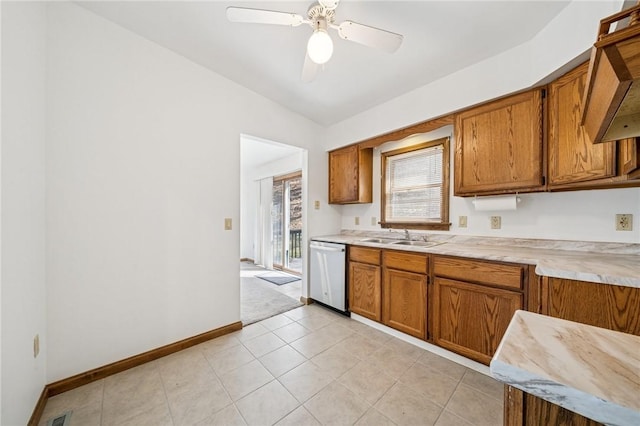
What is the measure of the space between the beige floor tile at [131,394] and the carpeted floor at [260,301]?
0.98 metres

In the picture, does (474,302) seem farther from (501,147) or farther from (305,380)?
(305,380)

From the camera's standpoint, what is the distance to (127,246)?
6.24 ft

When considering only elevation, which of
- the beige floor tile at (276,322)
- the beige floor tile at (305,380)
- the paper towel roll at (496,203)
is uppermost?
the paper towel roll at (496,203)

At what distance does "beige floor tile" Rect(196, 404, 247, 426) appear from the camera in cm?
141

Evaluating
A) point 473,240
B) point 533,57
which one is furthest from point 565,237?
point 533,57

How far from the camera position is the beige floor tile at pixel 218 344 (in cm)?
216

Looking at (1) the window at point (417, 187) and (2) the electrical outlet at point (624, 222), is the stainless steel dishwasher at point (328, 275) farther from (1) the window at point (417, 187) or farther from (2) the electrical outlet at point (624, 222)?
(2) the electrical outlet at point (624, 222)

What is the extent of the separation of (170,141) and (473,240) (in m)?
2.95

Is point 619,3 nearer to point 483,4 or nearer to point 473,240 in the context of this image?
point 483,4

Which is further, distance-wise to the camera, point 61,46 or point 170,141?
point 170,141

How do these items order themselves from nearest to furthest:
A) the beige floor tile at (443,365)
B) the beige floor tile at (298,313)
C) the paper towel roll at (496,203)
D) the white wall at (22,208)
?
the white wall at (22,208)
the beige floor tile at (443,365)
the paper towel roll at (496,203)
the beige floor tile at (298,313)

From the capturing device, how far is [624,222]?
5.53 feet

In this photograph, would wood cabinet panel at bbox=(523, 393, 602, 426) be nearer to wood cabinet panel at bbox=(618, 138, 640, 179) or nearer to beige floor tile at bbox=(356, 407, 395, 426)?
beige floor tile at bbox=(356, 407, 395, 426)

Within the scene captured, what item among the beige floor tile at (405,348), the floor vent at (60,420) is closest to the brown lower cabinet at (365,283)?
the beige floor tile at (405,348)
